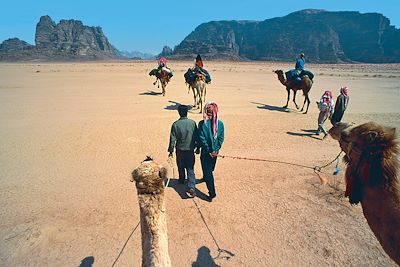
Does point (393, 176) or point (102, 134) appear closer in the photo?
point (393, 176)

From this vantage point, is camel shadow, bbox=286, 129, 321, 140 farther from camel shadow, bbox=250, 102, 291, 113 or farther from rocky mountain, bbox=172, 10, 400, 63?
rocky mountain, bbox=172, 10, 400, 63

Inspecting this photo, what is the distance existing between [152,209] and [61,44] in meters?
156

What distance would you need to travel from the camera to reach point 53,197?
5.93m

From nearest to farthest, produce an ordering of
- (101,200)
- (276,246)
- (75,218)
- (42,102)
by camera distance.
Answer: (276,246), (75,218), (101,200), (42,102)

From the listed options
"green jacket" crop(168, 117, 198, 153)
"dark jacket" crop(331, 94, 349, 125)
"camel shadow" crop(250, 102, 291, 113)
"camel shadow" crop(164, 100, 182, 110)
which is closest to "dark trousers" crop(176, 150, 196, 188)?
"green jacket" crop(168, 117, 198, 153)

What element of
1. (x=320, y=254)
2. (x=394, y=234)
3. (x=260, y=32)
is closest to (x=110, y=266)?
(x=320, y=254)

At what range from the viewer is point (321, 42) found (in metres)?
149

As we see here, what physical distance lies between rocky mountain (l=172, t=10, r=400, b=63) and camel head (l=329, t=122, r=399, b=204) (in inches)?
5094

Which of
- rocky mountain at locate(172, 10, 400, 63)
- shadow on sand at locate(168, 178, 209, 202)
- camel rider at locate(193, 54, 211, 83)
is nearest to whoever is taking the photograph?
shadow on sand at locate(168, 178, 209, 202)

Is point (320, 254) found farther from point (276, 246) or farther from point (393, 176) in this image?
point (393, 176)

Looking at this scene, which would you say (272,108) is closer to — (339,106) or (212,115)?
(339,106)

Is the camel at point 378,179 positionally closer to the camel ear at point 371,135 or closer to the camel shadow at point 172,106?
the camel ear at point 371,135

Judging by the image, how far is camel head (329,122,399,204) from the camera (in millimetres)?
2555

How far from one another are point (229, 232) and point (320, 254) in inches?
55.0
